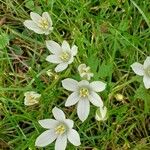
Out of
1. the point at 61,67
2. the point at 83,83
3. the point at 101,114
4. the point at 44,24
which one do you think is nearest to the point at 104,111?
the point at 101,114

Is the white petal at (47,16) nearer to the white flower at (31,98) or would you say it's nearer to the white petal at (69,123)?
the white flower at (31,98)

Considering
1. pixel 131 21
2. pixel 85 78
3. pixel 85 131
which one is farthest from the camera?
pixel 131 21

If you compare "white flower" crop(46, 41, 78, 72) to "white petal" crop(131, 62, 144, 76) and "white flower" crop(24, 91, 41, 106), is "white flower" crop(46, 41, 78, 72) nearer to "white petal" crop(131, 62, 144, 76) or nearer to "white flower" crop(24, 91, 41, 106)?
"white flower" crop(24, 91, 41, 106)

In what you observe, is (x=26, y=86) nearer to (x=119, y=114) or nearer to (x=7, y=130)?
(x=7, y=130)

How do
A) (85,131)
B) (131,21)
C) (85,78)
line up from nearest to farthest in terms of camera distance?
(85,78) → (85,131) → (131,21)

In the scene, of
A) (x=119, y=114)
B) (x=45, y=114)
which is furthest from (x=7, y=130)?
(x=119, y=114)

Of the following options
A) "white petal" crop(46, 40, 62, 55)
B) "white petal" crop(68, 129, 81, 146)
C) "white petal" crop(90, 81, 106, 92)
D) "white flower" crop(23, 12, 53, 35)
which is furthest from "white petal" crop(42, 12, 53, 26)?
"white petal" crop(68, 129, 81, 146)

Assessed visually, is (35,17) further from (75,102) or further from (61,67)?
(75,102)
